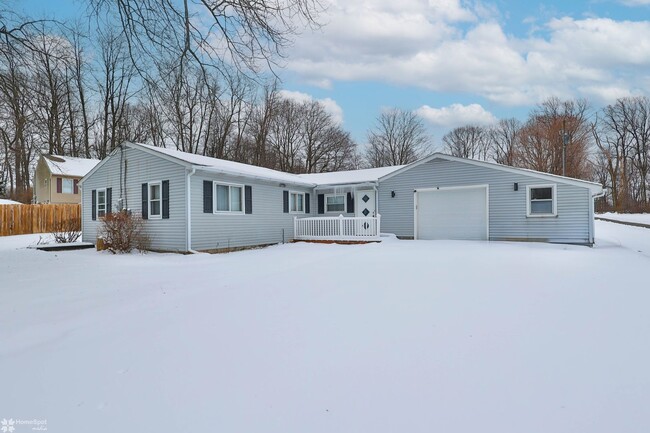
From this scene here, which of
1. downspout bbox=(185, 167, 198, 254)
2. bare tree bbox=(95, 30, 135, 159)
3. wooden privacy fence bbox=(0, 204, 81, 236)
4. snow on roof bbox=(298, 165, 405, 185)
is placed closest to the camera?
bare tree bbox=(95, 30, 135, 159)

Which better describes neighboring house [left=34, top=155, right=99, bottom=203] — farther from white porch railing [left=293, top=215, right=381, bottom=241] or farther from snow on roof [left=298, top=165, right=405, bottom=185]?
white porch railing [left=293, top=215, right=381, bottom=241]

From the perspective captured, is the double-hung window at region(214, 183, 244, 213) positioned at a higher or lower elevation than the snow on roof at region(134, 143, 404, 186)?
lower

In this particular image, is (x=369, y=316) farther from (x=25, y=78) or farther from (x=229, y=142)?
(x=229, y=142)

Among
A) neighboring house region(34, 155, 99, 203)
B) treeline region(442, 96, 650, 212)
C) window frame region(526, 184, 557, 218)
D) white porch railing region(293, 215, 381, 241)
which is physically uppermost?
treeline region(442, 96, 650, 212)

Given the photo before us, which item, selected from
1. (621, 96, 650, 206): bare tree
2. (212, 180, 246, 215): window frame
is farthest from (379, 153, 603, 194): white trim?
(621, 96, 650, 206): bare tree

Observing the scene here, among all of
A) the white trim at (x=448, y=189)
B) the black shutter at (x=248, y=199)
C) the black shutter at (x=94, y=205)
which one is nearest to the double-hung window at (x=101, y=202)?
the black shutter at (x=94, y=205)

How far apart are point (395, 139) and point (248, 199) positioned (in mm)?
26268

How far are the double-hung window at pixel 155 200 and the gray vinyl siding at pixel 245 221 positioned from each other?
1632mm

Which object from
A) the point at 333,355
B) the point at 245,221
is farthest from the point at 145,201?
the point at 333,355

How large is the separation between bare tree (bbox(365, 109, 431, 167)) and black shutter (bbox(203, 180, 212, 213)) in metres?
26.4

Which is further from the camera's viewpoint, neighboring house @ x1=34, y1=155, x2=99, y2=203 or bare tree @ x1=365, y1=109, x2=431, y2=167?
bare tree @ x1=365, y1=109, x2=431, y2=167

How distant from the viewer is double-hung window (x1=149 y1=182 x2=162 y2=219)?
12.7 meters

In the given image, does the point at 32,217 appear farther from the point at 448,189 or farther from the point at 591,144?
the point at 591,144

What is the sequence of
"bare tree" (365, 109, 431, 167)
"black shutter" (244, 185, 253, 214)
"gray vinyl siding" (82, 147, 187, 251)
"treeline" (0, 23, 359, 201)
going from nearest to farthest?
"treeline" (0, 23, 359, 201), "gray vinyl siding" (82, 147, 187, 251), "black shutter" (244, 185, 253, 214), "bare tree" (365, 109, 431, 167)
